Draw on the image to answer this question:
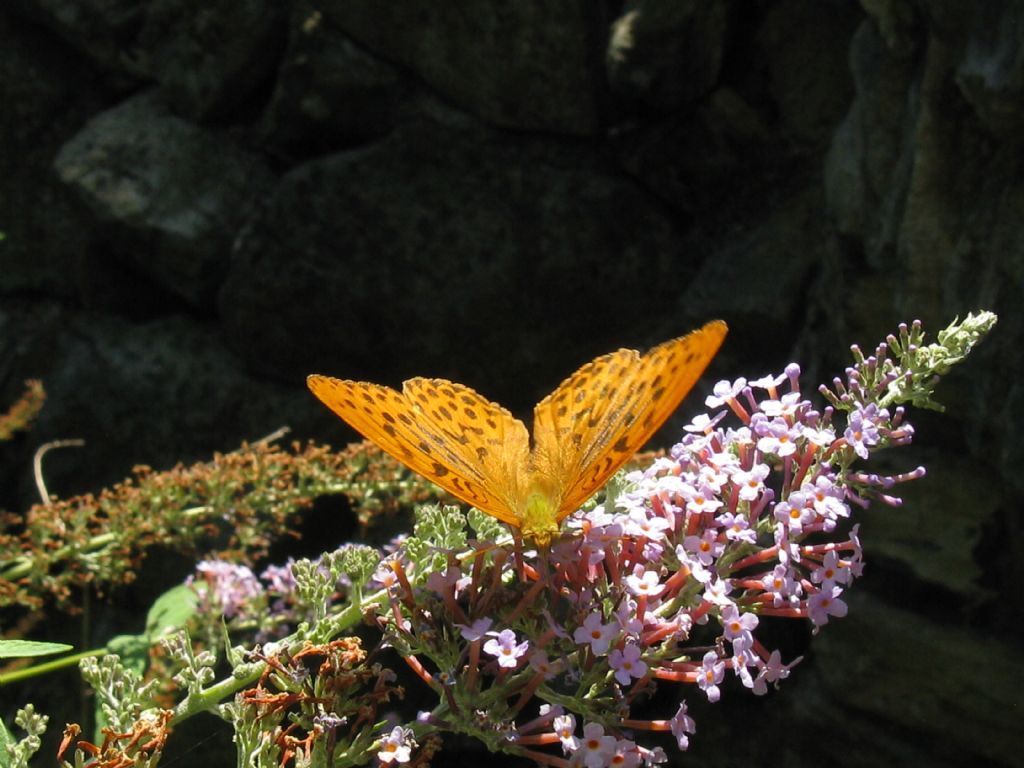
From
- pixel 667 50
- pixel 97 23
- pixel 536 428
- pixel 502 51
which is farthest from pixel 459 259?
pixel 536 428

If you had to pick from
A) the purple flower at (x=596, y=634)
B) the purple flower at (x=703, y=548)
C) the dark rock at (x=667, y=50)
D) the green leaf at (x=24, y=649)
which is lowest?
the green leaf at (x=24, y=649)

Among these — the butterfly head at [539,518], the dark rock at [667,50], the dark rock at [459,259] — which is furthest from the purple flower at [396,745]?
the dark rock at [667,50]

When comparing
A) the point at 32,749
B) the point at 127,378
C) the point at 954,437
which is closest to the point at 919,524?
the point at 954,437

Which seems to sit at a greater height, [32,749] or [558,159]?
[558,159]

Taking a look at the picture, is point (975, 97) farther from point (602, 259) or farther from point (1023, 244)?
A: point (602, 259)

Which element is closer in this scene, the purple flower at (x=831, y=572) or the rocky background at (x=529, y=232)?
the purple flower at (x=831, y=572)

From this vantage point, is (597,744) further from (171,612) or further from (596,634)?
(171,612)

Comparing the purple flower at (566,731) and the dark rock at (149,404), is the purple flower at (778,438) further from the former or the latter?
the dark rock at (149,404)
